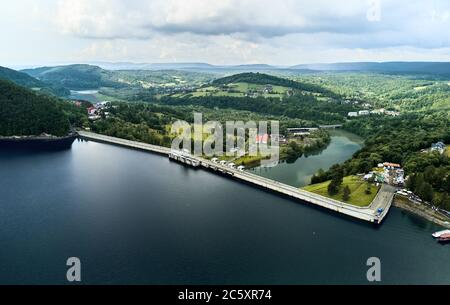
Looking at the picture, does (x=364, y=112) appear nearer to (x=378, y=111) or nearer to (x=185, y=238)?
(x=378, y=111)

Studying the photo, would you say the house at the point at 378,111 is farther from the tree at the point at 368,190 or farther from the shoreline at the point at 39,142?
the shoreline at the point at 39,142

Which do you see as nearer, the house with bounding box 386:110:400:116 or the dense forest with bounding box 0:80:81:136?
the dense forest with bounding box 0:80:81:136

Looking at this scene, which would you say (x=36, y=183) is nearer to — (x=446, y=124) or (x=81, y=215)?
(x=81, y=215)

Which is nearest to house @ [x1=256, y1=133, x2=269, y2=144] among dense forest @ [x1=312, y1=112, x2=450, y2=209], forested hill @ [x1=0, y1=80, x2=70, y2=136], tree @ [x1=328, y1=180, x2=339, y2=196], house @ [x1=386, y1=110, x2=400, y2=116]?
dense forest @ [x1=312, y1=112, x2=450, y2=209]

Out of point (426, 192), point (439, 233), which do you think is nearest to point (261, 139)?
point (426, 192)

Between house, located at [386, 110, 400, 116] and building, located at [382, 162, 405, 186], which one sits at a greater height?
house, located at [386, 110, 400, 116]

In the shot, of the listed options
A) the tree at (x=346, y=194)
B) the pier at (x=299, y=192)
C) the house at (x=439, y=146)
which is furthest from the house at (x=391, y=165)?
the tree at (x=346, y=194)

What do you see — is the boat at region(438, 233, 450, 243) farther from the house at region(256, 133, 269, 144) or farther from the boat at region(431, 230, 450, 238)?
the house at region(256, 133, 269, 144)
